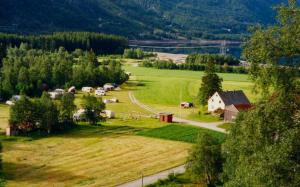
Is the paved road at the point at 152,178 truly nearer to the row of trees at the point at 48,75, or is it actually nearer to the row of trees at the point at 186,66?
the row of trees at the point at 48,75

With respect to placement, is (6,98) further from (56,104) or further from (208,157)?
(208,157)

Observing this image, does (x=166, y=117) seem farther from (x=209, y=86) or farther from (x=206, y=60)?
(x=206, y=60)

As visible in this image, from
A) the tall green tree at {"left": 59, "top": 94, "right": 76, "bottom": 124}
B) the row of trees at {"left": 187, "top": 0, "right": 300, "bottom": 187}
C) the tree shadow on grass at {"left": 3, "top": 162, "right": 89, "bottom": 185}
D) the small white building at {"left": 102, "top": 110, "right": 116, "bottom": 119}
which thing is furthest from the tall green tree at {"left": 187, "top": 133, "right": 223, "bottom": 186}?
the small white building at {"left": 102, "top": 110, "right": 116, "bottom": 119}

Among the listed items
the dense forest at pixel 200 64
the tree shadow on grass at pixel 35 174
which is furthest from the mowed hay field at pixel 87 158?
the dense forest at pixel 200 64

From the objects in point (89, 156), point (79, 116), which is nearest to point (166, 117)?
point (79, 116)

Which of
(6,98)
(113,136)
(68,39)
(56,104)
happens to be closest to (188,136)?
(113,136)

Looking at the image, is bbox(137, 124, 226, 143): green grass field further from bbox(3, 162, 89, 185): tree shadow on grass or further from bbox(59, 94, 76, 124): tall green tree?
bbox(3, 162, 89, 185): tree shadow on grass
